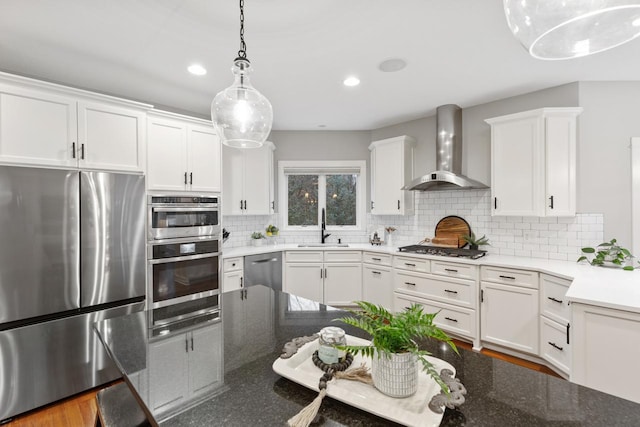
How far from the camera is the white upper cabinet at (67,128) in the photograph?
211cm

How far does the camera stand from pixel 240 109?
1.41m

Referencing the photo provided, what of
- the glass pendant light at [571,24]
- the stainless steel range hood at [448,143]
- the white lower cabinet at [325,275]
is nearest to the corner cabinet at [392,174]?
the stainless steel range hood at [448,143]

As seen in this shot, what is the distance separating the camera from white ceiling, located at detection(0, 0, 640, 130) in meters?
1.85

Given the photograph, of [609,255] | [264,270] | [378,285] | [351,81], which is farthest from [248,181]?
[609,255]

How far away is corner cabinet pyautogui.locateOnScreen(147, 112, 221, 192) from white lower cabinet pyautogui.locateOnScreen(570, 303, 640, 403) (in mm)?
3255

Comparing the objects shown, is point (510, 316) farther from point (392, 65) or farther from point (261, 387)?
point (261, 387)

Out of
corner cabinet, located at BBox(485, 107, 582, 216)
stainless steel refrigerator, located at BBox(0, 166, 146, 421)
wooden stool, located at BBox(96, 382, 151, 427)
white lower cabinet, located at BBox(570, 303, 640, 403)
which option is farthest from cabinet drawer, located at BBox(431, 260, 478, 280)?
stainless steel refrigerator, located at BBox(0, 166, 146, 421)

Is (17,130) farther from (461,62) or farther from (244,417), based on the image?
(461,62)

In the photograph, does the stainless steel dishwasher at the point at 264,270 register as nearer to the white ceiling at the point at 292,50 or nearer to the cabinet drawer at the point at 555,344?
the white ceiling at the point at 292,50

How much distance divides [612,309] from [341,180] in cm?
351

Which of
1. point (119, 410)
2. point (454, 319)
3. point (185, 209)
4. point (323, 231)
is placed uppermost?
point (185, 209)

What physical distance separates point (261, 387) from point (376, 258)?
124 inches

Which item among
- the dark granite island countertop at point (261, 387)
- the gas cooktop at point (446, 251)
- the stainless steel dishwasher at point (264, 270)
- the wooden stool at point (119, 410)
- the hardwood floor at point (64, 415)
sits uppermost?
the gas cooktop at point (446, 251)

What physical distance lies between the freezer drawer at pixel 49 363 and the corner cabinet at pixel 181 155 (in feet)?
4.22
